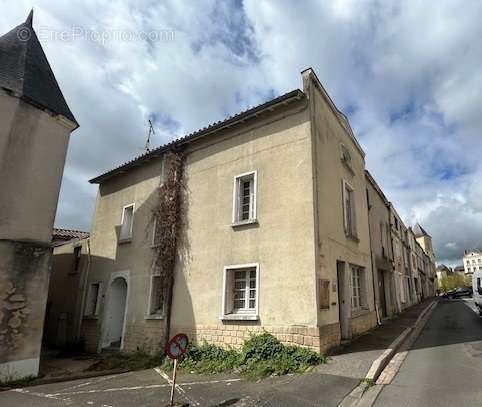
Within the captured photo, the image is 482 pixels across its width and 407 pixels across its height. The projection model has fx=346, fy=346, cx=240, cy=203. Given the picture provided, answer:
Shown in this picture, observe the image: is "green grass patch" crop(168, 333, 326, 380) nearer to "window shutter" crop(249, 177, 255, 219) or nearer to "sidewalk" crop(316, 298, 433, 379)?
"sidewalk" crop(316, 298, 433, 379)

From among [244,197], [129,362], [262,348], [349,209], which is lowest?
[129,362]

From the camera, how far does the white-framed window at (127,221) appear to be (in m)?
14.2

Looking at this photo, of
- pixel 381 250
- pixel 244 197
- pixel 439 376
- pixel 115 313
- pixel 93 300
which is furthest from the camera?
pixel 381 250

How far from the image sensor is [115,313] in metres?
13.6

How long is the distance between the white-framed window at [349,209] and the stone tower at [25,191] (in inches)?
355

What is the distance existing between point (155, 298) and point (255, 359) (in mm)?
5181

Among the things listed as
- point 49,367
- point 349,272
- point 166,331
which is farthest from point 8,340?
point 349,272

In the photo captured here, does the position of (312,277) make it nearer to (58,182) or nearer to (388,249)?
(58,182)

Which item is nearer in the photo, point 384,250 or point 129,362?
point 129,362

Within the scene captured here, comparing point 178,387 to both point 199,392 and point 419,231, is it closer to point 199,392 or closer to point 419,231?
point 199,392

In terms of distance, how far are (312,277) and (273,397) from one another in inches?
128

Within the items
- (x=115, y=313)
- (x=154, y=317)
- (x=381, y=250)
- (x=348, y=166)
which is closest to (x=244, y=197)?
(x=348, y=166)

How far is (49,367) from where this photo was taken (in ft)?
35.1

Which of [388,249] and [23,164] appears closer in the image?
[23,164]
